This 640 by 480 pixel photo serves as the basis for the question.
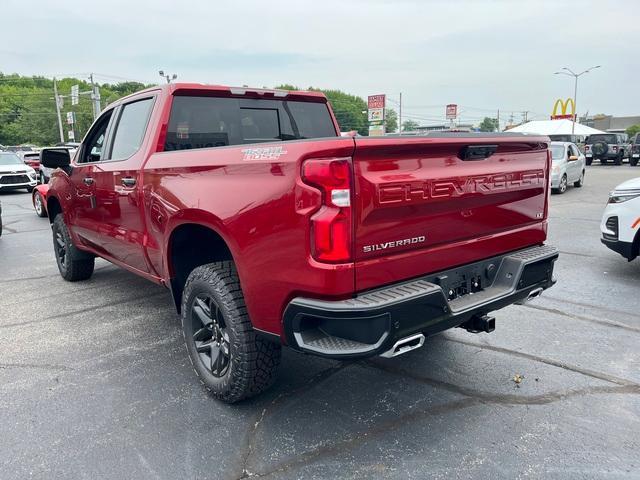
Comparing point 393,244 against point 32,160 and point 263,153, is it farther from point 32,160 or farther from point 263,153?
point 32,160

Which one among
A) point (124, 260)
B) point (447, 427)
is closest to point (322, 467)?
point (447, 427)

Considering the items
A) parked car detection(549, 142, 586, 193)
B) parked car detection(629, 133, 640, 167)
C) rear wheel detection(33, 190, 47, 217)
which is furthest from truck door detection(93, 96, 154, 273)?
parked car detection(629, 133, 640, 167)

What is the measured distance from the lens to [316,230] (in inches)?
92.5

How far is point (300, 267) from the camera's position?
2.44 metres

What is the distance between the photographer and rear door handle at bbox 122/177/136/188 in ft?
12.6

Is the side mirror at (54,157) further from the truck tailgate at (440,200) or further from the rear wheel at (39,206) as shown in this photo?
the rear wheel at (39,206)

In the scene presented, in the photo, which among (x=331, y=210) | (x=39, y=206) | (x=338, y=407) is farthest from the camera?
(x=39, y=206)

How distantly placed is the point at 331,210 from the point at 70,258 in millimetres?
4683

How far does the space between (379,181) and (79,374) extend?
2.70 metres

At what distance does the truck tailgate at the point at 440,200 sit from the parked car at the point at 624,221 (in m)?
2.90

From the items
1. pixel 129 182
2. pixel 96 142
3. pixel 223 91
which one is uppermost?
pixel 223 91

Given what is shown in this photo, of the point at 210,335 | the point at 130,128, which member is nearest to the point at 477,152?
the point at 210,335

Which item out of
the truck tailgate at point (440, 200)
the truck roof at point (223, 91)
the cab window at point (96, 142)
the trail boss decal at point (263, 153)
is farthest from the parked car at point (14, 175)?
the truck tailgate at point (440, 200)

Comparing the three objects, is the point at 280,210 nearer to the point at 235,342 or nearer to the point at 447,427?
the point at 235,342
